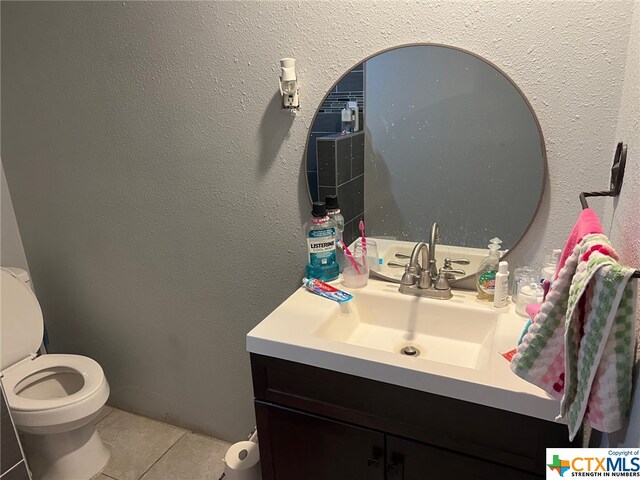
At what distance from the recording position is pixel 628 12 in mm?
1003

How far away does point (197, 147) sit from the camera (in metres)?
1.57

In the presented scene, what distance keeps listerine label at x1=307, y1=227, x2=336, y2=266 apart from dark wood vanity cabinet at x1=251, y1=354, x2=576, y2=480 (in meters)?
0.37

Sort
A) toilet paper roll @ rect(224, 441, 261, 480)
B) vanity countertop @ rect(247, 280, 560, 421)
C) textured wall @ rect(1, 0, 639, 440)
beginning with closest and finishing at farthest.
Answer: vanity countertop @ rect(247, 280, 560, 421) < textured wall @ rect(1, 0, 639, 440) < toilet paper roll @ rect(224, 441, 261, 480)

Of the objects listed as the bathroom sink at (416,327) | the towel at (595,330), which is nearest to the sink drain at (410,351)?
the bathroom sink at (416,327)

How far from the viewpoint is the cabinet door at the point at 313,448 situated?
1.14 metres

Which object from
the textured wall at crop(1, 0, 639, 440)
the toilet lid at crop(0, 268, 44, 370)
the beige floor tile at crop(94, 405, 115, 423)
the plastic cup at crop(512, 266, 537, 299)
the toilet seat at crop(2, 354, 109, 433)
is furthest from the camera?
the beige floor tile at crop(94, 405, 115, 423)

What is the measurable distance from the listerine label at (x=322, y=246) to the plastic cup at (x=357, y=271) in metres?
0.06

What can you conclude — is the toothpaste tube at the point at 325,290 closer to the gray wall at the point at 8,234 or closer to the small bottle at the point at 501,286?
the small bottle at the point at 501,286

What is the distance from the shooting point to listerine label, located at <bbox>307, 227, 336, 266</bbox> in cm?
140

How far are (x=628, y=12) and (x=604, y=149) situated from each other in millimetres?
293

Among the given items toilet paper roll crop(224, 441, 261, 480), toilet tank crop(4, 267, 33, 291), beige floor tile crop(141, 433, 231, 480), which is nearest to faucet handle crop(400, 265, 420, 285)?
toilet paper roll crop(224, 441, 261, 480)

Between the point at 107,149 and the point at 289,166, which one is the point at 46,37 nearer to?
the point at 107,149

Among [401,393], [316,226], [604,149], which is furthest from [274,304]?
[604,149]

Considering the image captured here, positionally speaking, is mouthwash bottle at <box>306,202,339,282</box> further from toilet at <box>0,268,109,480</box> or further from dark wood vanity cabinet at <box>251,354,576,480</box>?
toilet at <box>0,268,109,480</box>
